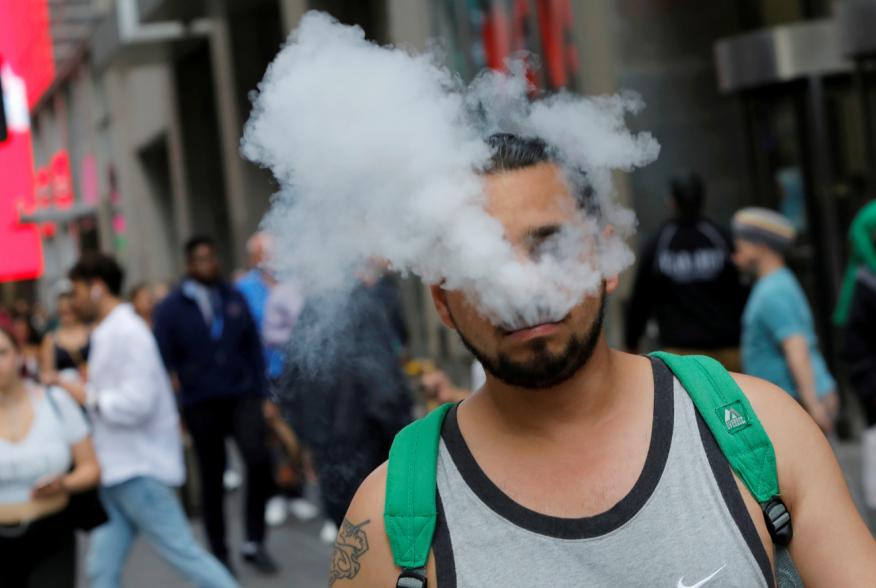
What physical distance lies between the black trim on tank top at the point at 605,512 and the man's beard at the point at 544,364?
0.48 ft

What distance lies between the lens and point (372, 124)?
208 cm

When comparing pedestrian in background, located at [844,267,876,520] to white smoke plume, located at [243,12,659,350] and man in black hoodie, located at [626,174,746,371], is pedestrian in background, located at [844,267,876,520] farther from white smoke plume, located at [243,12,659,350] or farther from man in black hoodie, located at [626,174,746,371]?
white smoke plume, located at [243,12,659,350]

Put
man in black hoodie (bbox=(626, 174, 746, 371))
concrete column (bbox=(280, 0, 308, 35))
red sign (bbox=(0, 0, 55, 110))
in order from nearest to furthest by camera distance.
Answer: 1. man in black hoodie (bbox=(626, 174, 746, 371))
2. concrete column (bbox=(280, 0, 308, 35))
3. red sign (bbox=(0, 0, 55, 110))

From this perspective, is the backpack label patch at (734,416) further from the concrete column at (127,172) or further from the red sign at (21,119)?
the red sign at (21,119)

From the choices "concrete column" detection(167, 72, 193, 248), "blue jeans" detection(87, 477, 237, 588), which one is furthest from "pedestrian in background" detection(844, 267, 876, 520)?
"concrete column" detection(167, 72, 193, 248)

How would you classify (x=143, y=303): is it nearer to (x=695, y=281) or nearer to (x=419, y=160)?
(x=695, y=281)

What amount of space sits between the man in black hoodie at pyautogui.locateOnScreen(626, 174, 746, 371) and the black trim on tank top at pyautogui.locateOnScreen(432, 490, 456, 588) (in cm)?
512

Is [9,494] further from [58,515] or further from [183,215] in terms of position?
[183,215]

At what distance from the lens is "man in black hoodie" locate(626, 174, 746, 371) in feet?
23.1

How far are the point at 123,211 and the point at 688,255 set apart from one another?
2363 centimetres

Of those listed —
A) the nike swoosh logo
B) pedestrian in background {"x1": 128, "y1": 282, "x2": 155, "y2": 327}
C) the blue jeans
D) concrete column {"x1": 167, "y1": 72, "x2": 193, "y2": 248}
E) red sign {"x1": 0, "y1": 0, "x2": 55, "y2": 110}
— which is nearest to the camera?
the nike swoosh logo

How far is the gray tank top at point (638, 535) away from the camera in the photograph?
1.95m

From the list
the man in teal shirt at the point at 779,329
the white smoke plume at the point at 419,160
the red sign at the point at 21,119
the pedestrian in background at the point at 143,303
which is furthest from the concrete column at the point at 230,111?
the white smoke plume at the point at 419,160

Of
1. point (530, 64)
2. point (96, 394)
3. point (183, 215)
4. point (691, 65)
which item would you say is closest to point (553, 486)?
point (530, 64)
